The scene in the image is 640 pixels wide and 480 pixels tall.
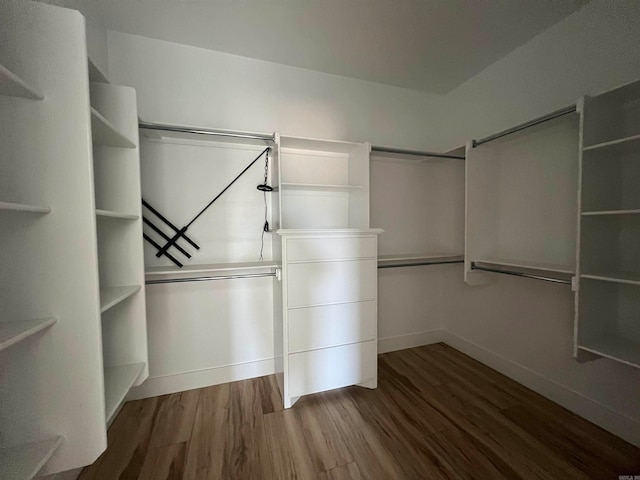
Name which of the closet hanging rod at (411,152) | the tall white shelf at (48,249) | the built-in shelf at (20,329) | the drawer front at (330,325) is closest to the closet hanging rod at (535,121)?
the closet hanging rod at (411,152)

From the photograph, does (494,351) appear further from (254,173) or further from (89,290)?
(89,290)

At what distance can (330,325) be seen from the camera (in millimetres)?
1702

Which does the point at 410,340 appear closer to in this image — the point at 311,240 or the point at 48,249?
the point at 311,240

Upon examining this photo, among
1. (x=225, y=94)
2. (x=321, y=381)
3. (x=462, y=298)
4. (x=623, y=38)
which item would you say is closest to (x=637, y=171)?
(x=623, y=38)

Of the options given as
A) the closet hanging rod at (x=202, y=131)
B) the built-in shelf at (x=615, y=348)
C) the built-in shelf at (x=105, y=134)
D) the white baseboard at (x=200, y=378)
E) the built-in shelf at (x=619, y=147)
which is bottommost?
the white baseboard at (x=200, y=378)

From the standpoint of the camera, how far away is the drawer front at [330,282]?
162 centimetres

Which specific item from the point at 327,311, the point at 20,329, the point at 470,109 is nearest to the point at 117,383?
the point at 20,329

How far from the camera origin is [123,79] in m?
1.72

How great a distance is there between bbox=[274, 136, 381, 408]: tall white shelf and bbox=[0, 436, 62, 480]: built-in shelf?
3.46 feet

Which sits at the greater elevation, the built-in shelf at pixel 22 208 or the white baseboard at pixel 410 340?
the built-in shelf at pixel 22 208

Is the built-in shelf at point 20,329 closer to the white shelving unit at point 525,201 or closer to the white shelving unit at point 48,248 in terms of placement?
the white shelving unit at point 48,248

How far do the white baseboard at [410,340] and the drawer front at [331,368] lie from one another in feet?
2.09

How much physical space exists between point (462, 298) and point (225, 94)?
113 inches

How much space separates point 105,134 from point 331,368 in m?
1.93
